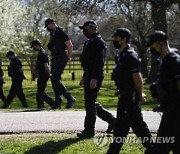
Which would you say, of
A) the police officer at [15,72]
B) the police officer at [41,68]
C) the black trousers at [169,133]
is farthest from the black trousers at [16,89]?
the black trousers at [169,133]

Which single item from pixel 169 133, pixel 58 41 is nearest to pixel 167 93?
pixel 169 133

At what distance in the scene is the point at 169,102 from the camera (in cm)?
570

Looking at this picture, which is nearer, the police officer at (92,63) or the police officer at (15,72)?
the police officer at (92,63)

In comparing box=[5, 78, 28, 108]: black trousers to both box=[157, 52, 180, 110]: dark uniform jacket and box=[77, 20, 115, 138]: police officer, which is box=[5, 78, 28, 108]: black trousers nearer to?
box=[77, 20, 115, 138]: police officer

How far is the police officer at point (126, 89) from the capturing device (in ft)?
21.1

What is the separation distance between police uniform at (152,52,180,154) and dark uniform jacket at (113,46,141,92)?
69 cm

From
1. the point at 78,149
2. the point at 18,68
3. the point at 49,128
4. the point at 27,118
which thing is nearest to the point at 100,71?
the point at 78,149

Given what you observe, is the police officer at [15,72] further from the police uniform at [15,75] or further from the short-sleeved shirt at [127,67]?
the short-sleeved shirt at [127,67]

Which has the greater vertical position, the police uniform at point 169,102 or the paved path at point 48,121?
the police uniform at point 169,102

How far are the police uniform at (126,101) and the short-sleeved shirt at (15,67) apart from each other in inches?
328

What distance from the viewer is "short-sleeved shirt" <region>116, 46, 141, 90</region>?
6.40 meters

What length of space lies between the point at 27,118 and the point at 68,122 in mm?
1147

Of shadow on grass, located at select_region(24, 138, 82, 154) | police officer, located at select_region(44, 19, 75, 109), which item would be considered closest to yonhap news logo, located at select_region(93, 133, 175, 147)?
shadow on grass, located at select_region(24, 138, 82, 154)

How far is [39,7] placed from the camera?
44.8 m
